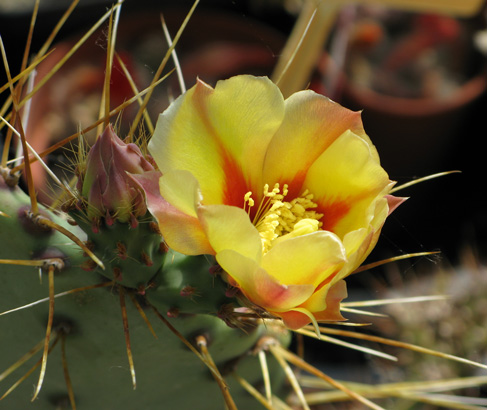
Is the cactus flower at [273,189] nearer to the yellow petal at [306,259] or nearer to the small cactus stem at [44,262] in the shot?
the yellow petal at [306,259]

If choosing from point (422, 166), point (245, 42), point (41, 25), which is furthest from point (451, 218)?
point (41, 25)

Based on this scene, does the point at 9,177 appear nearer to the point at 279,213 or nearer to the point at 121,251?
the point at 121,251

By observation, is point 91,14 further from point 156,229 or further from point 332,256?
point 332,256

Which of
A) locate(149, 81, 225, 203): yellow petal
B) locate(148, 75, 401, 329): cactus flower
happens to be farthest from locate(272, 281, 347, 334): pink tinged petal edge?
locate(149, 81, 225, 203): yellow petal

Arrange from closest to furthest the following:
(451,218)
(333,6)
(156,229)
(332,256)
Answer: (332,256), (156,229), (333,6), (451,218)

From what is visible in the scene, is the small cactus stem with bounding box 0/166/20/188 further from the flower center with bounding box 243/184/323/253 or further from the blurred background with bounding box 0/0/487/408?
the blurred background with bounding box 0/0/487/408

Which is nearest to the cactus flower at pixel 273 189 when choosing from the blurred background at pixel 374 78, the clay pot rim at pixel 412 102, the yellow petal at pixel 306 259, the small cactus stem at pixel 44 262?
the yellow petal at pixel 306 259

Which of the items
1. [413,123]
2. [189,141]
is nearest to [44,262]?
[189,141]
